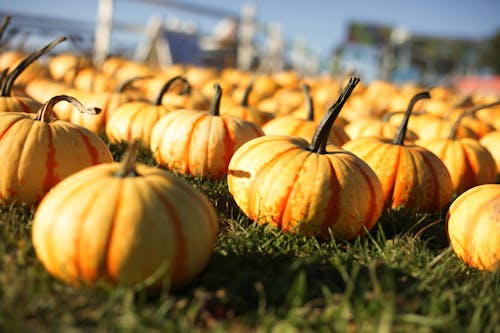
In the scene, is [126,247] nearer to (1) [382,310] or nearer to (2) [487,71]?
(1) [382,310]

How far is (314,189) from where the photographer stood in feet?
9.12

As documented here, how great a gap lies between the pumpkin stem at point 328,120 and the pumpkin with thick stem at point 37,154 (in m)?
1.21

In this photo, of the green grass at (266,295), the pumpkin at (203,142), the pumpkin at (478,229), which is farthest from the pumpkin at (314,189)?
the pumpkin at (203,142)

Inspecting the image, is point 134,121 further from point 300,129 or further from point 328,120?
point 328,120

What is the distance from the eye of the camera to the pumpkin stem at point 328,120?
2.77 meters

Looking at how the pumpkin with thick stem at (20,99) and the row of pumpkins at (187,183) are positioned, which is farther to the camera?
the pumpkin with thick stem at (20,99)

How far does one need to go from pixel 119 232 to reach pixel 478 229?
1918 mm

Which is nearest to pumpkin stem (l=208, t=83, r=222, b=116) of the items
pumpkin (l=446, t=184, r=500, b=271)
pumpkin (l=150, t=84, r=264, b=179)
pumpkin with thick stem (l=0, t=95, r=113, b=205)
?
pumpkin (l=150, t=84, r=264, b=179)

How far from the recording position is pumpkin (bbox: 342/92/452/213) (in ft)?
11.7

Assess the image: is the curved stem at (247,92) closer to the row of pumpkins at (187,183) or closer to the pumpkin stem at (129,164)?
the row of pumpkins at (187,183)

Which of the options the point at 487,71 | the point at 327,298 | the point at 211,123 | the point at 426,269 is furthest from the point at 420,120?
the point at 487,71

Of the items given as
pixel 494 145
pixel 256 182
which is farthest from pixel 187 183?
pixel 494 145

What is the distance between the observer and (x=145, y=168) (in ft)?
7.22

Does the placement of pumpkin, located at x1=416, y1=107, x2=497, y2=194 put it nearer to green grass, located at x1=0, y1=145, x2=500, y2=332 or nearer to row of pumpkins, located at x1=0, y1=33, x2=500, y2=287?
row of pumpkins, located at x1=0, y1=33, x2=500, y2=287
